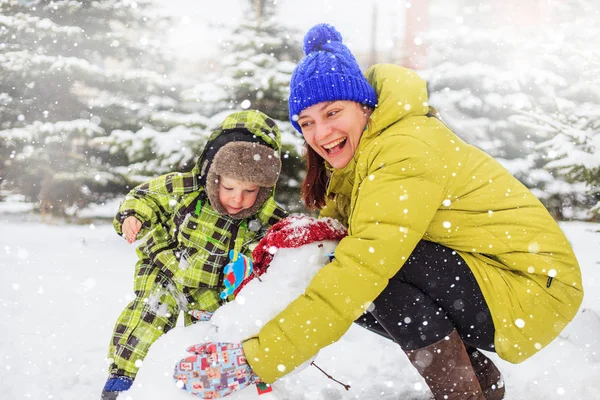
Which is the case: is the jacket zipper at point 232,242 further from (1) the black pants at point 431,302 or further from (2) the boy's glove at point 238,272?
(1) the black pants at point 431,302

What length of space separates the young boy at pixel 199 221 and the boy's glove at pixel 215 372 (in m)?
0.90

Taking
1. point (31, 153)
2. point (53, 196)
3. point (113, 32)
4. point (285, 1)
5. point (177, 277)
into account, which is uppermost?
point (285, 1)

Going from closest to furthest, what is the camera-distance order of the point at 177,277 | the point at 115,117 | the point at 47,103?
1. the point at 177,277
2. the point at 115,117
3. the point at 47,103

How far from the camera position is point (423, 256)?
156 cm

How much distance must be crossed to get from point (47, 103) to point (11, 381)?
6.40m

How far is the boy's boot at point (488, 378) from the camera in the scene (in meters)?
1.83


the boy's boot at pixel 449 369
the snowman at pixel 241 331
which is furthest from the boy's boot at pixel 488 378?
the snowman at pixel 241 331

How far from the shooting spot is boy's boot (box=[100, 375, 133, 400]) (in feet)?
6.42

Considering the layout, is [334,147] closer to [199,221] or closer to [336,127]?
[336,127]

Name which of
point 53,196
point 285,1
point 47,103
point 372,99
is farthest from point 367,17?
point 372,99

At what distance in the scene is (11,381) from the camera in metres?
2.12

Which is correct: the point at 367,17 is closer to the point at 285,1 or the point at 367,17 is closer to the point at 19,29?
the point at 285,1

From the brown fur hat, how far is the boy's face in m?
0.02

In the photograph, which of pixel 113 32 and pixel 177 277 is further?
pixel 113 32
